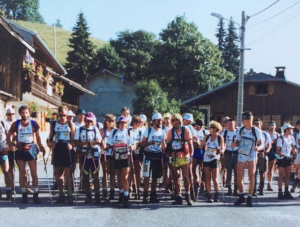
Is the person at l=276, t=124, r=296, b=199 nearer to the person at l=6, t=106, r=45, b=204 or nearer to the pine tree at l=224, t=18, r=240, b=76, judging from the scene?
the person at l=6, t=106, r=45, b=204

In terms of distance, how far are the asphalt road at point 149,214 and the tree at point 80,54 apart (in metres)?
54.0

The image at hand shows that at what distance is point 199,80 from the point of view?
54062mm

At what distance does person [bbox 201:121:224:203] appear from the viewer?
10477 millimetres

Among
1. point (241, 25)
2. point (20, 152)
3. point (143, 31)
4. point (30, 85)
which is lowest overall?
point (20, 152)

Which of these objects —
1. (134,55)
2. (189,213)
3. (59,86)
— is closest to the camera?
(189,213)

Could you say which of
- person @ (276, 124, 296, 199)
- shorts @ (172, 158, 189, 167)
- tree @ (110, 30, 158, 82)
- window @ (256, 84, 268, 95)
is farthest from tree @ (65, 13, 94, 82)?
shorts @ (172, 158, 189, 167)

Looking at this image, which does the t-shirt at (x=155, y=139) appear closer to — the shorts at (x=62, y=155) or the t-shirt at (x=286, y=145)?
the shorts at (x=62, y=155)

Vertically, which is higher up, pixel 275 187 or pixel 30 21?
pixel 30 21

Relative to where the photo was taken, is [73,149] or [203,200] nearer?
[73,149]

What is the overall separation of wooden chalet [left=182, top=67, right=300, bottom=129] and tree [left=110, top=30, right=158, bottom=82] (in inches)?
973

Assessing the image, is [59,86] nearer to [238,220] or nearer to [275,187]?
[275,187]

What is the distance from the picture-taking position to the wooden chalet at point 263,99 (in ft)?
122

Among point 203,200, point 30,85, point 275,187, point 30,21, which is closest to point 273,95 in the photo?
point 30,85

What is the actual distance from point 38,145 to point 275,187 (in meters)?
7.72
